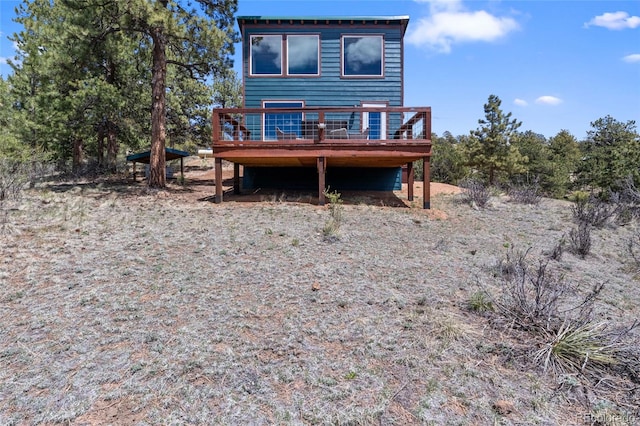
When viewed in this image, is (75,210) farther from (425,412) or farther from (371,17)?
(371,17)

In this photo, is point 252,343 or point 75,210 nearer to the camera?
point 252,343

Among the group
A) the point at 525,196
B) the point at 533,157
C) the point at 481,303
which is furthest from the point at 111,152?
the point at 533,157

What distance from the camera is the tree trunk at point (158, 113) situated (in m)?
10.2

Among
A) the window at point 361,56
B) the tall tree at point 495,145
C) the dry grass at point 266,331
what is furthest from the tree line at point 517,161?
the dry grass at point 266,331

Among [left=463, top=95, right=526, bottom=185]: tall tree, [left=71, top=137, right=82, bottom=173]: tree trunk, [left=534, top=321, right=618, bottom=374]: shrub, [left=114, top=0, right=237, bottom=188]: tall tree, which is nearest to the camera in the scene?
[left=534, top=321, right=618, bottom=374]: shrub

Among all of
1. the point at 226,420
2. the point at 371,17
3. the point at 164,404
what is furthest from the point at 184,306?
the point at 371,17

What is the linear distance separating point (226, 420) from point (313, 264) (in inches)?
→ 105

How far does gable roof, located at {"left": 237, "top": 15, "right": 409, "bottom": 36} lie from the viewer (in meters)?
11.7

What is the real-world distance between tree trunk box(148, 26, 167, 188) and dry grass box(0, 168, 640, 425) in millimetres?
4415

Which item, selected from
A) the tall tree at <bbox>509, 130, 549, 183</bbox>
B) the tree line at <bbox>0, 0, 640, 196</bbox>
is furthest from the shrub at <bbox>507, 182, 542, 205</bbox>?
the tall tree at <bbox>509, 130, 549, 183</bbox>

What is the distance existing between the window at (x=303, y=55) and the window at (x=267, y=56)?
327 mm

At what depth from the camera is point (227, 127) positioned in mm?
11320

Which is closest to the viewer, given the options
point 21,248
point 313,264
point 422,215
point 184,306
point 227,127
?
point 184,306

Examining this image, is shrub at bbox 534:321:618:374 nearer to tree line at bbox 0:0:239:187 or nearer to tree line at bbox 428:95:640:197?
tree line at bbox 0:0:239:187
